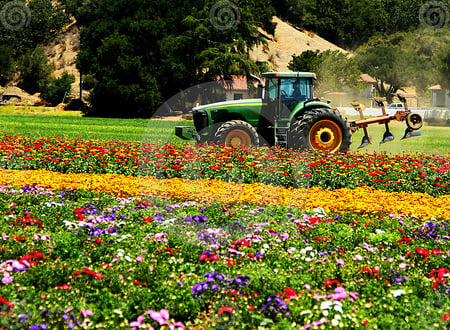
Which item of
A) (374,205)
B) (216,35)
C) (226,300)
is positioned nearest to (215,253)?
(226,300)

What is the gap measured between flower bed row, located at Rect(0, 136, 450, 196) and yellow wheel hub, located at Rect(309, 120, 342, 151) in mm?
1093

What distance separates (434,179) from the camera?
1017 cm

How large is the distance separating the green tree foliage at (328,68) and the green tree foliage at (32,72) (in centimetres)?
3559

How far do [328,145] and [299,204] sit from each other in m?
5.34

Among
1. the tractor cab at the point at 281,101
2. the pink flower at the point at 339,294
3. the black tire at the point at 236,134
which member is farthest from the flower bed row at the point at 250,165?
the pink flower at the point at 339,294

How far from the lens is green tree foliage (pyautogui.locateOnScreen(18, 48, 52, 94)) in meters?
65.2

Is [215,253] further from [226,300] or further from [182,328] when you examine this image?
[182,328]

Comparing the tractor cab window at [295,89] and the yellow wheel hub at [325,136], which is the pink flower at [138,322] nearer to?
the yellow wheel hub at [325,136]

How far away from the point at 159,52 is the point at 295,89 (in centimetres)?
3473

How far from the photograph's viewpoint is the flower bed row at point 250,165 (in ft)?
33.1

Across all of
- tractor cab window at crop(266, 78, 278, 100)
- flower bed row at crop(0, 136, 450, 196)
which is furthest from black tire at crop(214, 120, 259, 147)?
tractor cab window at crop(266, 78, 278, 100)

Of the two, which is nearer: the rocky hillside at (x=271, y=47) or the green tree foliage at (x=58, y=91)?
the green tree foliage at (x=58, y=91)

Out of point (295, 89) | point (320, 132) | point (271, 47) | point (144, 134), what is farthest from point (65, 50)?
point (320, 132)

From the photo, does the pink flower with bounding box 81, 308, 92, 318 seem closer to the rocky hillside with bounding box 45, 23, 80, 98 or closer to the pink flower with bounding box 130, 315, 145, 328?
the pink flower with bounding box 130, 315, 145, 328
